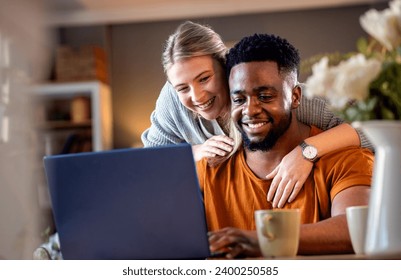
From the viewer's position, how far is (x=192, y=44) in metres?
1.88

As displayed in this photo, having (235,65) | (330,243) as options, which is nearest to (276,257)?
(330,243)

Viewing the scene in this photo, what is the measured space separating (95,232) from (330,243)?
19.8 inches

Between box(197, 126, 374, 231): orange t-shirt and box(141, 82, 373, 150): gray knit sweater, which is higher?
box(141, 82, 373, 150): gray knit sweater

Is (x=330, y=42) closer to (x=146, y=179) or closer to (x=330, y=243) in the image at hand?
(x=330, y=243)

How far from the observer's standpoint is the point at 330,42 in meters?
2.06

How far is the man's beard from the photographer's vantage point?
1.68m

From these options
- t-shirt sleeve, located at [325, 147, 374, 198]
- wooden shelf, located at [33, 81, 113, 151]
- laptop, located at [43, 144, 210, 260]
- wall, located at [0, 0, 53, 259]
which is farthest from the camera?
wall, located at [0, 0, 53, 259]

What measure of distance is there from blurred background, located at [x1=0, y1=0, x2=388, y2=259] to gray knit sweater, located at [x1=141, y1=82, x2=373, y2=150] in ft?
0.16

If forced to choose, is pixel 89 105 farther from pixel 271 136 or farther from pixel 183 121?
pixel 271 136

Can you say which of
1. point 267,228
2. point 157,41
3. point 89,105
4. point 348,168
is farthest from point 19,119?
point 267,228

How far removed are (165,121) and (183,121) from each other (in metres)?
0.08

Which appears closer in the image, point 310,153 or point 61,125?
point 310,153

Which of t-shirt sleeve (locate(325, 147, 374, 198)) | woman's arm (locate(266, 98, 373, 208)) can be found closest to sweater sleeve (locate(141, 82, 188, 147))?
woman's arm (locate(266, 98, 373, 208))

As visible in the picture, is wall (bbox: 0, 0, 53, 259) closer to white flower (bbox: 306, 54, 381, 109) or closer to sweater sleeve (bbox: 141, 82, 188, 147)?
sweater sleeve (bbox: 141, 82, 188, 147)
